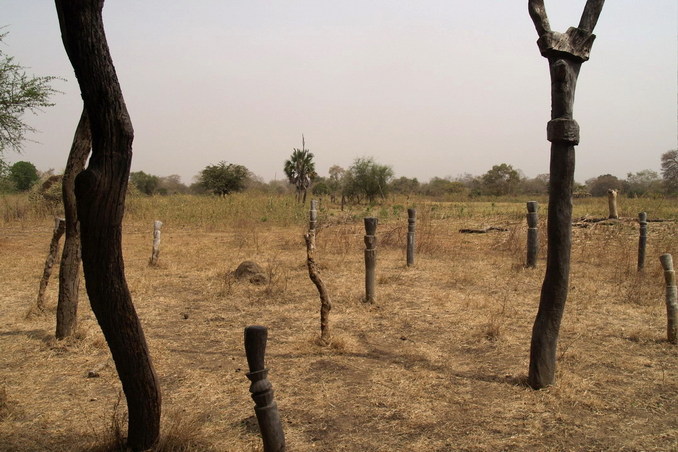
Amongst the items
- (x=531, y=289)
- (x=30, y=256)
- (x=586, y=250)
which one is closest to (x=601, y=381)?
(x=531, y=289)

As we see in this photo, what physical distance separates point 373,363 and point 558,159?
226cm

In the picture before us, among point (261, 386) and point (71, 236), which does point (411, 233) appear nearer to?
point (71, 236)

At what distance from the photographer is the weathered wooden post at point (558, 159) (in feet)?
10.6

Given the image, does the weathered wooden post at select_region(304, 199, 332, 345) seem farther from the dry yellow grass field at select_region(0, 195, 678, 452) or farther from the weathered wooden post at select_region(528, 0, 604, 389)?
the weathered wooden post at select_region(528, 0, 604, 389)

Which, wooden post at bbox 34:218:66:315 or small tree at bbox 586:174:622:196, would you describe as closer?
wooden post at bbox 34:218:66:315

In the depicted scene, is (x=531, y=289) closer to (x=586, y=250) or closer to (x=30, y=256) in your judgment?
(x=586, y=250)

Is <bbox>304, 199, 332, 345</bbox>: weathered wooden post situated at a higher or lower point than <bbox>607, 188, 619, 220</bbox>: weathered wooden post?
lower

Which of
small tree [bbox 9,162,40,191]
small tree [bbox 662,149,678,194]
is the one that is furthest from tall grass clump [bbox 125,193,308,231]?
small tree [bbox 662,149,678,194]

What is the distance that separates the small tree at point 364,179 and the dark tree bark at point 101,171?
29.6m

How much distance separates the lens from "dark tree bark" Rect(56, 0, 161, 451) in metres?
2.16

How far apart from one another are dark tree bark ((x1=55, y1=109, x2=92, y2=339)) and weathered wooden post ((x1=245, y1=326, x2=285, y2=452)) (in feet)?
9.62

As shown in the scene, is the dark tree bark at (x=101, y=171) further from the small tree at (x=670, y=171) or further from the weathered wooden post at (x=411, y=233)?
the small tree at (x=670, y=171)

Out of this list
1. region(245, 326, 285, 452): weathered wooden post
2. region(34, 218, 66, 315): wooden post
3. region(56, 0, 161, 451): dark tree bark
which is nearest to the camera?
region(56, 0, 161, 451): dark tree bark

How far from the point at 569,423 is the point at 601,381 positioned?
0.85 meters
